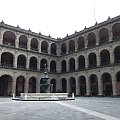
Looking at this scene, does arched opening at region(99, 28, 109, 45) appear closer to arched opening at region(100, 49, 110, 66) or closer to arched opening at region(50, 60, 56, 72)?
arched opening at region(100, 49, 110, 66)

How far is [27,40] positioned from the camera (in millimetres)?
35312

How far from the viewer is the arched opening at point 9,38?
33987mm

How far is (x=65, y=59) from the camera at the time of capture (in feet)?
125

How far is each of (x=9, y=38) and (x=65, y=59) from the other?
1221 centimetres

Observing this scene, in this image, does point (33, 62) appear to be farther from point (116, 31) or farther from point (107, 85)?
point (116, 31)

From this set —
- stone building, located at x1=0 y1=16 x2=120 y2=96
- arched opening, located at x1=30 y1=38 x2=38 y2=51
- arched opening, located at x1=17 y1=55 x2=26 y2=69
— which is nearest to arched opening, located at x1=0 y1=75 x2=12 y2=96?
stone building, located at x1=0 y1=16 x2=120 y2=96

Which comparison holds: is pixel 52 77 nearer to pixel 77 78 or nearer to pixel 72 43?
pixel 77 78

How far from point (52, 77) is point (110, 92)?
1193cm

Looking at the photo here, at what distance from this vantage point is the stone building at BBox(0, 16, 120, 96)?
101 feet

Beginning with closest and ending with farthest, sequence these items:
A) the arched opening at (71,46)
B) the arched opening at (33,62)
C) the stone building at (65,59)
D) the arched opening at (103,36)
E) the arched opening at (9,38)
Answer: the stone building at (65,59)
the arched opening at (103,36)
the arched opening at (9,38)
the arched opening at (33,62)
the arched opening at (71,46)

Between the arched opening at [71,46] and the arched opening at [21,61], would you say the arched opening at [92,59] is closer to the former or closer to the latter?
the arched opening at [71,46]

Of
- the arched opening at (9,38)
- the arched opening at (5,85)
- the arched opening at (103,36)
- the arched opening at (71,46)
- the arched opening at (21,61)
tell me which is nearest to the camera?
the arched opening at (103,36)

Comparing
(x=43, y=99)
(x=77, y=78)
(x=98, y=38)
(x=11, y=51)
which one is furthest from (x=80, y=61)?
(x=43, y=99)

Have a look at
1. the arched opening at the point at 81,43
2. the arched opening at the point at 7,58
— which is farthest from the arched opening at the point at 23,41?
the arched opening at the point at 81,43
